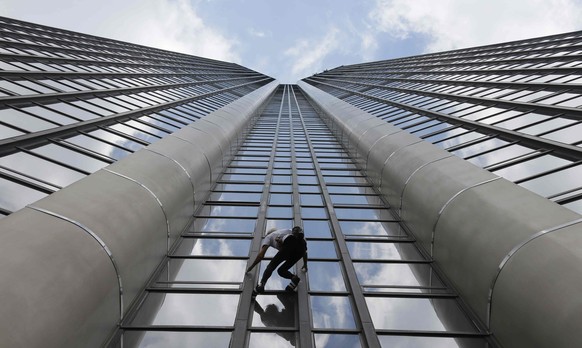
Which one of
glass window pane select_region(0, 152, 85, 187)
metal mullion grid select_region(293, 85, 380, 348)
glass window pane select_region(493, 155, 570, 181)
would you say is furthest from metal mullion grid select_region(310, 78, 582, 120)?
glass window pane select_region(0, 152, 85, 187)

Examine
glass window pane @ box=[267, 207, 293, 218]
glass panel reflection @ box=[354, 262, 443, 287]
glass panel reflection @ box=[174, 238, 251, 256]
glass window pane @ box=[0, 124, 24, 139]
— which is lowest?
glass window pane @ box=[267, 207, 293, 218]

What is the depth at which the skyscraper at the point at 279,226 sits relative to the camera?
5.48 meters

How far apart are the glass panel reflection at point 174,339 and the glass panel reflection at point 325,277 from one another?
2378mm

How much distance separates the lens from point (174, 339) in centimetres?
645

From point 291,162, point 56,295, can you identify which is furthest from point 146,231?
point 291,162

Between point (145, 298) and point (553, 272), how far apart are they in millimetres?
6848

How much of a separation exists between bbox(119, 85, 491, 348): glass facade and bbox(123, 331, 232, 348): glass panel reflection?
0.02 meters

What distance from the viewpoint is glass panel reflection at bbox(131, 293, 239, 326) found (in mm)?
6855

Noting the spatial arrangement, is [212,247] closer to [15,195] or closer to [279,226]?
[279,226]

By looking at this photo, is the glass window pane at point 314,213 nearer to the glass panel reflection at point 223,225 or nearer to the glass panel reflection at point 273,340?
the glass panel reflection at point 223,225

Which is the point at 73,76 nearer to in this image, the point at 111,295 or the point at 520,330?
the point at 111,295

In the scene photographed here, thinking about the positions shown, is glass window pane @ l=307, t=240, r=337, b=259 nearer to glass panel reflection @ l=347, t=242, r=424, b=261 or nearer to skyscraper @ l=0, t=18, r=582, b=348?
skyscraper @ l=0, t=18, r=582, b=348

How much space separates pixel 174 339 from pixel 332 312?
9.58 feet

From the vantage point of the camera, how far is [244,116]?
80.3 ft
